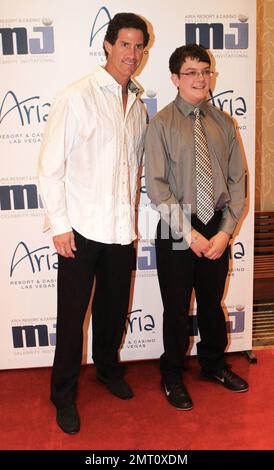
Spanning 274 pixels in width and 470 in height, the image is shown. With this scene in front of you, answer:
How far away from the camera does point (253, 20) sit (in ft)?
7.63

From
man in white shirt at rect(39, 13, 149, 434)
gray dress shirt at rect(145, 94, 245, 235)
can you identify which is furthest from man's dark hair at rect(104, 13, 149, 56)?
gray dress shirt at rect(145, 94, 245, 235)

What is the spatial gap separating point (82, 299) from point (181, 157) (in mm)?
748

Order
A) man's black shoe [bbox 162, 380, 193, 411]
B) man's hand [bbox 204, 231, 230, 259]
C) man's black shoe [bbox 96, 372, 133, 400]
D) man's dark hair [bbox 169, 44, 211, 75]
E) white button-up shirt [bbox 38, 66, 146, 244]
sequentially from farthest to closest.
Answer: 1. man's black shoe [bbox 96, 372, 133, 400]
2. man's black shoe [bbox 162, 380, 193, 411]
3. man's hand [bbox 204, 231, 230, 259]
4. man's dark hair [bbox 169, 44, 211, 75]
5. white button-up shirt [bbox 38, 66, 146, 244]

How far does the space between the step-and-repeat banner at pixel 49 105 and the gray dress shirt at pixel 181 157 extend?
32 cm

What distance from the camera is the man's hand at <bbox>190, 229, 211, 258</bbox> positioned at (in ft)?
6.73

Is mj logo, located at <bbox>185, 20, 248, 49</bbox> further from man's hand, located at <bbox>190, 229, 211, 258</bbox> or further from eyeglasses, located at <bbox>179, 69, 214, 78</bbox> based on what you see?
man's hand, located at <bbox>190, 229, 211, 258</bbox>

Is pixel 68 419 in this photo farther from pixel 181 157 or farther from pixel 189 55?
pixel 189 55

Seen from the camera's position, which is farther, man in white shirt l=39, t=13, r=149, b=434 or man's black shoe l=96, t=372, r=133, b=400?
man's black shoe l=96, t=372, r=133, b=400

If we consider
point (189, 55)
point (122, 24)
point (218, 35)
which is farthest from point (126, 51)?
point (218, 35)

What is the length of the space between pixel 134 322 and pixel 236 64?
4.78ft

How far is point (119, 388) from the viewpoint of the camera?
92.1 inches

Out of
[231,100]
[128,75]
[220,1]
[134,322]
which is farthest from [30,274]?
[220,1]

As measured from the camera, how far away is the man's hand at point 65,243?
1929 mm
